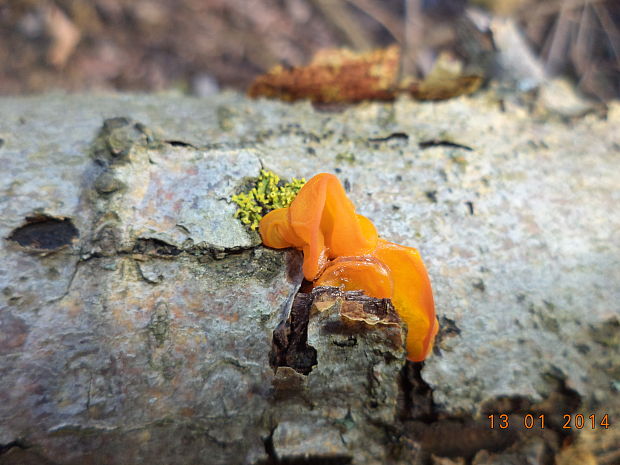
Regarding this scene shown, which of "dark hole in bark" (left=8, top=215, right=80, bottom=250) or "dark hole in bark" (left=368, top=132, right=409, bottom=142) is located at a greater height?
"dark hole in bark" (left=368, top=132, right=409, bottom=142)

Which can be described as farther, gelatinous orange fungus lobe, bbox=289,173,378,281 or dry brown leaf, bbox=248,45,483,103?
dry brown leaf, bbox=248,45,483,103

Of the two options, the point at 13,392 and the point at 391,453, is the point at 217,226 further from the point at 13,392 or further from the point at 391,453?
the point at 391,453

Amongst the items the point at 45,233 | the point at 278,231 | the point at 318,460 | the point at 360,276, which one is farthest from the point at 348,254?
the point at 45,233

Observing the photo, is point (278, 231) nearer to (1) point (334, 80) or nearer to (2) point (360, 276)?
(2) point (360, 276)

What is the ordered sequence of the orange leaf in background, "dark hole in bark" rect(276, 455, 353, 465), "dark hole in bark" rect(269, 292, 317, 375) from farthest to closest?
the orange leaf in background
"dark hole in bark" rect(269, 292, 317, 375)
"dark hole in bark" rect(276, 455, 353, 465)

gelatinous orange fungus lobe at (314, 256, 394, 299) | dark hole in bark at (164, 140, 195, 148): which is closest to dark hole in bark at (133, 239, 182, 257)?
dark hole in bark at (164, 140, 195, 148)

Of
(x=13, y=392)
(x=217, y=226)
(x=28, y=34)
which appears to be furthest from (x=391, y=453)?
(x=28, y=34)

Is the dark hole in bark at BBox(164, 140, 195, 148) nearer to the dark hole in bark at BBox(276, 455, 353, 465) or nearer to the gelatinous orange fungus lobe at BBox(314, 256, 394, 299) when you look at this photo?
the gelatinous orange fungus lobe at BBox(314, 256, 394, 299)
